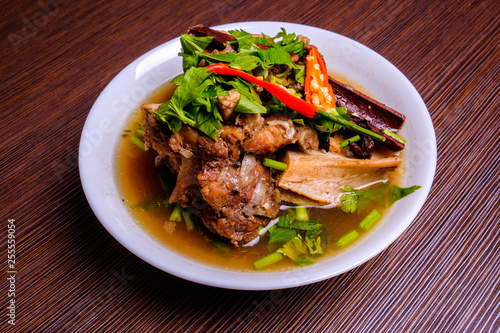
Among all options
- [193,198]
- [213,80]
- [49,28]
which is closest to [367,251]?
[193,198]

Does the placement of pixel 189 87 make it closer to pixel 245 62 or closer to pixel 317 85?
pixel 245 62

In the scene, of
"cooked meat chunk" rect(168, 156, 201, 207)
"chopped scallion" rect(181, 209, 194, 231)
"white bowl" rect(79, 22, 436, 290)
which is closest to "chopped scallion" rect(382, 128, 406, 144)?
"white bowl" rect(79, 22, 436, 290)

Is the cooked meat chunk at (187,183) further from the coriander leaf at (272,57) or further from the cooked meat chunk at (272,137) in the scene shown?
the coriander leaf at (272,57)

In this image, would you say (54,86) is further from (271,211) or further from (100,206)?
(271,211)

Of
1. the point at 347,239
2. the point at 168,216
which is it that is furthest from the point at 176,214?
the point at 347,239

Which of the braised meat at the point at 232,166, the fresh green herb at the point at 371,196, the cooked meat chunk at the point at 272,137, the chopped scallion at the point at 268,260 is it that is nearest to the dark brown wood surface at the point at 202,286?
the chopped scallion at the point at 268,260

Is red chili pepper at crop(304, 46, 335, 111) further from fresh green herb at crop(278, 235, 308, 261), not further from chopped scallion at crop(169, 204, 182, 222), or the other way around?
chopped scallion at crop(169, 204, 182, 222)

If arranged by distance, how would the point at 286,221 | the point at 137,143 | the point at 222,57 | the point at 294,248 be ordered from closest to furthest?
1. the point at 222,57
2. the point at 294,248
3. the point at 286,221
4. the point at 137,143

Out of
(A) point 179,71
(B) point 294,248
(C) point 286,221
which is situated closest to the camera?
(B) point 294,248
